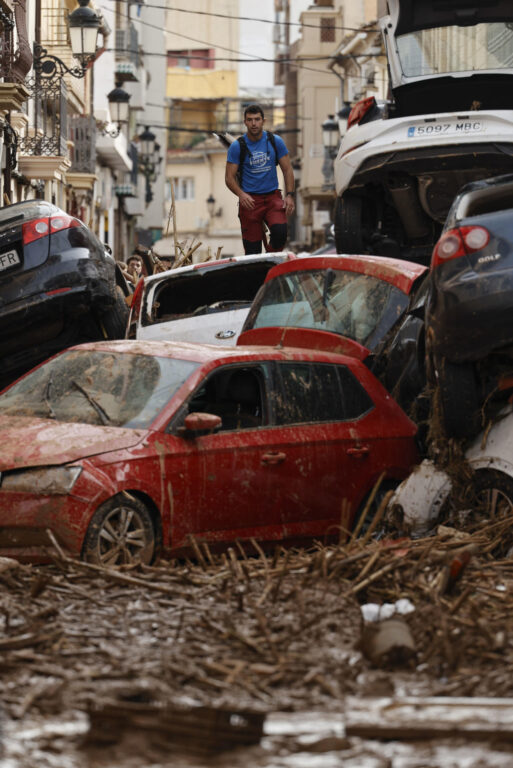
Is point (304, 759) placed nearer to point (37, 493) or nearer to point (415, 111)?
point (37, 493)

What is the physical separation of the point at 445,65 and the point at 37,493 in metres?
7.95

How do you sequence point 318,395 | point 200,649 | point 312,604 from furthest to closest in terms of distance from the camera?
point 318,395, point 312,604, point 200,649

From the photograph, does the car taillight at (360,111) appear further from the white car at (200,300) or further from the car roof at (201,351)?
the car roof at (201,351)

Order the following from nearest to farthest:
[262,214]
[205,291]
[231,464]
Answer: [231,464]
[205,291]
[262,214]

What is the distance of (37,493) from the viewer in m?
8.68

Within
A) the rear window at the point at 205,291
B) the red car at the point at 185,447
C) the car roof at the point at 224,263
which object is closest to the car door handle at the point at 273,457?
the red car at the point at 185,447

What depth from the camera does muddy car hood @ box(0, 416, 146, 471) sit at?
8.82m

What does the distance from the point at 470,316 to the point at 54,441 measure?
7.72 feet

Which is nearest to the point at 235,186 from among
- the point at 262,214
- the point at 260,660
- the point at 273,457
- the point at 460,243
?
the point at 262,214

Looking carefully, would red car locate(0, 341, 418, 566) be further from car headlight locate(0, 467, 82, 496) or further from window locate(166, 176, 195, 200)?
window locate(166, 176, 195, 200)

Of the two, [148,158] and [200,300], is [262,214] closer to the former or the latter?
[200,300]

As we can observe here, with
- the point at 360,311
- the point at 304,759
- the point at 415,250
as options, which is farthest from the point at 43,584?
the point at 415,250

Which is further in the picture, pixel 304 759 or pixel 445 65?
pixel 445 65

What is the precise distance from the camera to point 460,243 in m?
8.91
